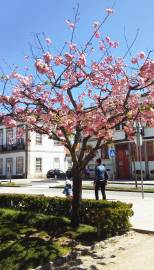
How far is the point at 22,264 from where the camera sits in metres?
6.98

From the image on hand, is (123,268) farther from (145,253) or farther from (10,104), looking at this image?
(10,104)

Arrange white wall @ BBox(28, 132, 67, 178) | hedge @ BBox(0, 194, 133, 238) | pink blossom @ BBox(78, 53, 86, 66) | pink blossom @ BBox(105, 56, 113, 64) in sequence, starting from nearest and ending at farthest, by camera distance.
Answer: hedge @ BBox(0, 194, 133, 238) < pink blossom @ BBox(78, 53, 86, 66) < pink blossom @ BBox(105, 56, 113, 64) < white wall @ BBox(28, 132, 67, 178)

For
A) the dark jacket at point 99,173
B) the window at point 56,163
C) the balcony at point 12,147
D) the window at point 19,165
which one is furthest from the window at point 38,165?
the dark jacket at point 99,173

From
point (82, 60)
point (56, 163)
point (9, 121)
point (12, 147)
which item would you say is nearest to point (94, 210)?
point (9, 121)

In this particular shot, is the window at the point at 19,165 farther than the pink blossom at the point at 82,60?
Yes

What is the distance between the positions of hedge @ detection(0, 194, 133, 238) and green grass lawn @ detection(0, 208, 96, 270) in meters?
0.36

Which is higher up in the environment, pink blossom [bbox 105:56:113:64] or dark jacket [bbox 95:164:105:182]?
pink blossom [bbox 105:56:113:64]

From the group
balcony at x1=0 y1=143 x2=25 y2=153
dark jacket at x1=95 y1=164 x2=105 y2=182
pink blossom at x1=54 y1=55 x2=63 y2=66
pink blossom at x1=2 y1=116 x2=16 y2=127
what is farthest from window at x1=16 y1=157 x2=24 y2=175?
pink blossom at x1=54 y1=55 x2=63 y2=66

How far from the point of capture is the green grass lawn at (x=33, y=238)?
7234 mm

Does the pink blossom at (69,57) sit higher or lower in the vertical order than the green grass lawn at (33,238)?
higher

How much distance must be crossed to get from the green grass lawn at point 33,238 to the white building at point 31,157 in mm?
38573

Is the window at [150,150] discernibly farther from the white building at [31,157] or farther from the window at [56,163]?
the window at [56,163]

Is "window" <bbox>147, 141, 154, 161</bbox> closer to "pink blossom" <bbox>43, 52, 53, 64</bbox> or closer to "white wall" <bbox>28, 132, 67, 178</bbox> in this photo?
"white wall" <bbox>28, 132, 67, 178</bbox>

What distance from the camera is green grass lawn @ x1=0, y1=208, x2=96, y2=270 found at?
7234 millimetres
